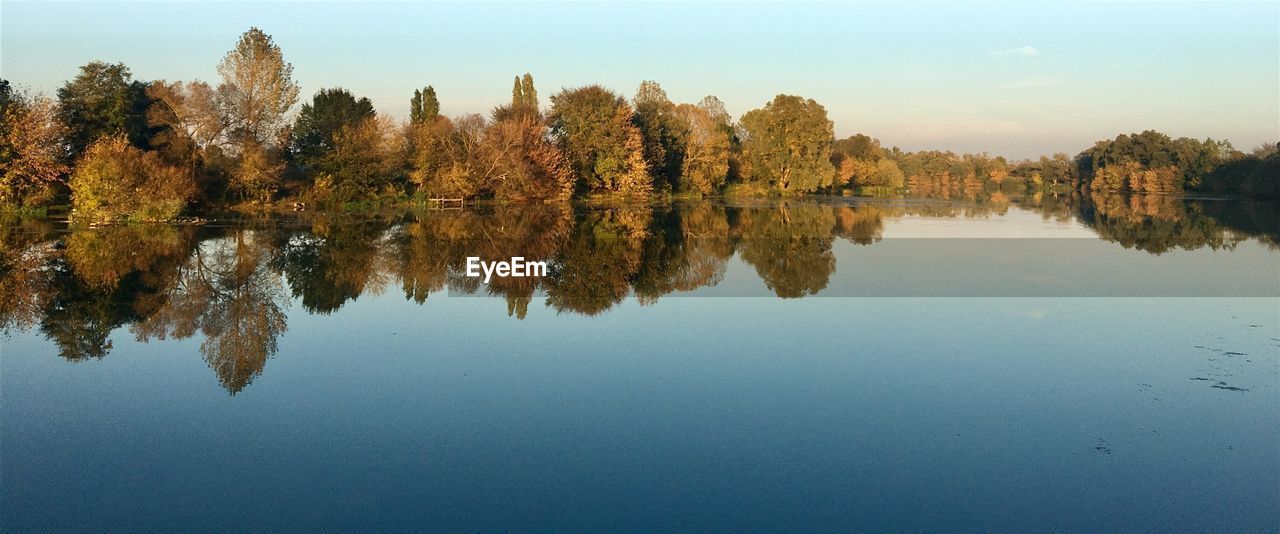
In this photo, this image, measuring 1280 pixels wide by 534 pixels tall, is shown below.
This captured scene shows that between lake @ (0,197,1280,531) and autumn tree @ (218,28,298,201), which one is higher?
autumn tree @ (218,28,298,201)

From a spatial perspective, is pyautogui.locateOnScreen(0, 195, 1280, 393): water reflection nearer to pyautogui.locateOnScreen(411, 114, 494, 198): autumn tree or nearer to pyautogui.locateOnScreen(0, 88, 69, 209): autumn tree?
pyautogui.locateOnScreen(0, 88, 69, 209): autumn tree

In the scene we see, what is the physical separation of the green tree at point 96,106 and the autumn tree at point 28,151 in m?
2.02

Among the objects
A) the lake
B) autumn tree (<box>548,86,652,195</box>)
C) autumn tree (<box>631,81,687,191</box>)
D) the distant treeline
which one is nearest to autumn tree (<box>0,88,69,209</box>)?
the distant treeline

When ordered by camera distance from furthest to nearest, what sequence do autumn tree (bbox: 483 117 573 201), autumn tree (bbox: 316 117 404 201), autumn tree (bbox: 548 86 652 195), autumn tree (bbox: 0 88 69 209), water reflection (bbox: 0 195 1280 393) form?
autumn tree (bbox: 548 86 652 195)
autumn tree (bbox: 483 117 573 201)
autumn tree (bbox: 316 117 404 201)
autumn tree (bbox: 0 88 69 209)
water reflection (bbox: 0 195 1280 393)

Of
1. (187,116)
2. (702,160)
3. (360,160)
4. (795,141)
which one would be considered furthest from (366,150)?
(795,141)

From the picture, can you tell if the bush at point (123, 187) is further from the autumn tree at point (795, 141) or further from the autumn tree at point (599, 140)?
the autumn tree at point (795, 141)

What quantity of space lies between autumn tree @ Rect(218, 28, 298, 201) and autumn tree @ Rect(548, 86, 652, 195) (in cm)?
2007

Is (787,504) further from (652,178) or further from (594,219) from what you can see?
(652,178)

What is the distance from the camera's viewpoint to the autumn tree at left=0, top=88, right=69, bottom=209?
3319cm

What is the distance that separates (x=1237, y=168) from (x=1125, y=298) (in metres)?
76.6

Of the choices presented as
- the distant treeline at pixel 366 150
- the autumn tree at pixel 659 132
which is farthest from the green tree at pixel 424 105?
the autumn tree at pixel 659 132

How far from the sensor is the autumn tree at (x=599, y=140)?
57531 millimetres

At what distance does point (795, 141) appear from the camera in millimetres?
66438

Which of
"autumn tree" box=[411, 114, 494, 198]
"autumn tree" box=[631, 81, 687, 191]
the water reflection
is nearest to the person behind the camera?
the water reflection
